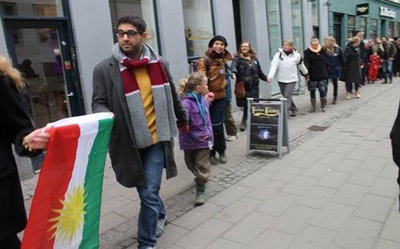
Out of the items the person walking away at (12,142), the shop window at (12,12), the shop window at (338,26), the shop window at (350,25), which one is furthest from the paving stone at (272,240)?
the shop window at (350,25)

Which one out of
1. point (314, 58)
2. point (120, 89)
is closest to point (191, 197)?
point (120, 89)

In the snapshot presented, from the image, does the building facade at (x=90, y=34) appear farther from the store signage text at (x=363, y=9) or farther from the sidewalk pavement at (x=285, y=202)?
the store signage text at (x=363, y=9)

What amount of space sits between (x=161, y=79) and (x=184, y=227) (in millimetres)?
1533

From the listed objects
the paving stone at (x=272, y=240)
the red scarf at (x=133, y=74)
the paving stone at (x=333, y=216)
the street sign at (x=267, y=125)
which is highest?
the red scarf at (x=133, y=74)

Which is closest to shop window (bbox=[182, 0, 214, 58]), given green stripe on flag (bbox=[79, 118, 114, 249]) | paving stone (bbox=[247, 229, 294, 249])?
paving stone (bbox=[247, 229, 294, 249])

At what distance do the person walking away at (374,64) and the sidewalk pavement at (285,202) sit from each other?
8.75m

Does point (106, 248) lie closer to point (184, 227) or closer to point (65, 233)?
point (184, 227)

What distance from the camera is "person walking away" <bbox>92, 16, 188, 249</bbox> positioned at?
2.86m

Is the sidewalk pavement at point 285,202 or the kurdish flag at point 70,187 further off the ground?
the kurdish flag at point 70,187

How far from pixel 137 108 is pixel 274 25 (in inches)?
402

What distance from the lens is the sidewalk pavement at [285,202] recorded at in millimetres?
3307

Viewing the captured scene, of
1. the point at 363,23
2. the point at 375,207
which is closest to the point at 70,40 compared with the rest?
the point at 375,207

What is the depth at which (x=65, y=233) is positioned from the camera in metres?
2.18

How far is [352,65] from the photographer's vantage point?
415 inches
